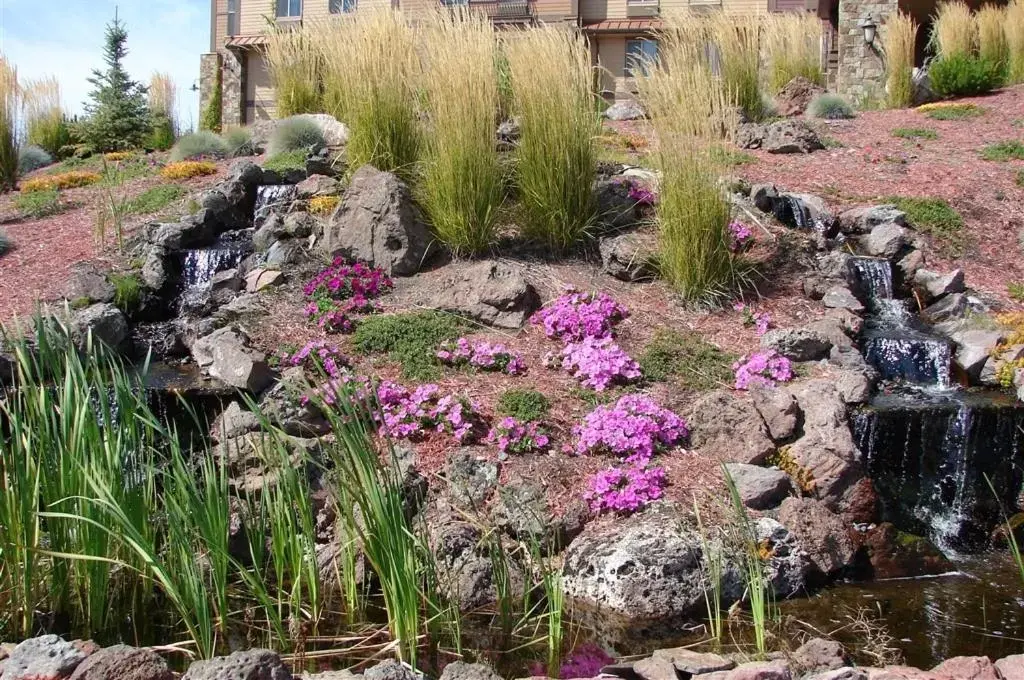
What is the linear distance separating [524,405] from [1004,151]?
8281 millimetres

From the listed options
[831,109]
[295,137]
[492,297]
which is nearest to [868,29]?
[831,109]

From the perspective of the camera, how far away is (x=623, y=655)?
3963 mm

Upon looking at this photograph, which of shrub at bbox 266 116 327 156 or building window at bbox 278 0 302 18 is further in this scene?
building window at bbox 278 0 302 18

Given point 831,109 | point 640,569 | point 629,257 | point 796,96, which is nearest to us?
point 640,569

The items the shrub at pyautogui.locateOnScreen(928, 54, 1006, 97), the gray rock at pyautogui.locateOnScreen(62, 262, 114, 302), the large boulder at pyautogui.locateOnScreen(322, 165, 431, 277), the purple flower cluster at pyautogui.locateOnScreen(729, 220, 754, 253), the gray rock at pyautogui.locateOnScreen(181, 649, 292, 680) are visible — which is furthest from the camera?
the shrub at pyautogui.locateOnScreen(928, 54, 1006, 97)

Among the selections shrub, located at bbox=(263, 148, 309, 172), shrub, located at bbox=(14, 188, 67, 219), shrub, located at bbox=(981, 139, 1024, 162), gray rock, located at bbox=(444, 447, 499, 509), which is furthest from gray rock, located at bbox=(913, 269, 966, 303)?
shrub, located at bbox=(14, 188, 67, 219)

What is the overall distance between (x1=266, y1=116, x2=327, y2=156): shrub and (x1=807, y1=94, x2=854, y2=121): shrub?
24.0ft

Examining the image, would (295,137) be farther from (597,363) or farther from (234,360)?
A: (597,363)

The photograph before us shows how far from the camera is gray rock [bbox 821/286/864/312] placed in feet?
24.6

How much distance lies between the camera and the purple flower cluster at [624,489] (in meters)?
4.99

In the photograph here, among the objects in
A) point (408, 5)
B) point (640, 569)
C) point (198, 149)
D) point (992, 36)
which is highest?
point (408, 5)

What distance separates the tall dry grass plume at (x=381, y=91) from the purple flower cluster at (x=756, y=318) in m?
3.01

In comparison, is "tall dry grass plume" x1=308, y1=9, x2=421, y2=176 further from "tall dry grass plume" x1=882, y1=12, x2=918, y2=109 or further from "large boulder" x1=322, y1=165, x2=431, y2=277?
"tall dry grass plume" x1=882, y1=12, x2=918, y2=109

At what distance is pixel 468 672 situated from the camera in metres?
2.92
